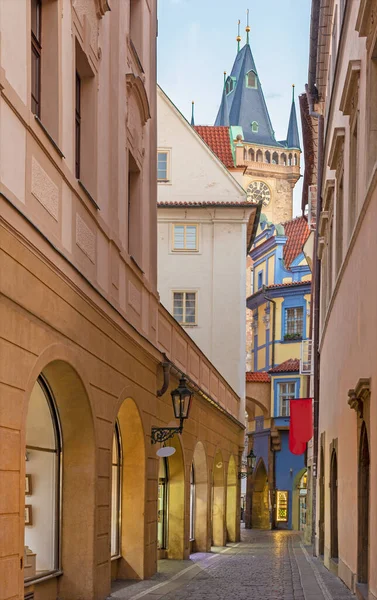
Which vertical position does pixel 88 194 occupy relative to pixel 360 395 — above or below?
above

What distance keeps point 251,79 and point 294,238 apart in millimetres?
67279

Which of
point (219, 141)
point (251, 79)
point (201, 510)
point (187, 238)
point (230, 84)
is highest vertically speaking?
point (230, 84)

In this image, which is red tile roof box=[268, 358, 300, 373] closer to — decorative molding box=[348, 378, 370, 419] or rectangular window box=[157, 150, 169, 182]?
rectangular window box=[157, 150, 169, 182]

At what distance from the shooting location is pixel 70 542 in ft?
39.8

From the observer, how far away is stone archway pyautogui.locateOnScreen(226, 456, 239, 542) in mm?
33938

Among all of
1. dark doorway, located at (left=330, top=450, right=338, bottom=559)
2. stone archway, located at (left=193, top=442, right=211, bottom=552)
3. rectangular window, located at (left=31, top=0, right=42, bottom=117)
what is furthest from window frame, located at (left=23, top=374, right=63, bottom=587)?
stone archway, located at (left=193, top=442, right=211, bottom=552)

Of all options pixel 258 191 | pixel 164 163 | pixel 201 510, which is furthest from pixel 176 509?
pixel 258 191

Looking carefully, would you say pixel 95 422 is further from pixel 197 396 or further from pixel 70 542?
pixel 197 396

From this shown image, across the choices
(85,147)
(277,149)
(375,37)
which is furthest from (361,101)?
(277,149)

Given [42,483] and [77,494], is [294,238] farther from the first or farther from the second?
[42,483]

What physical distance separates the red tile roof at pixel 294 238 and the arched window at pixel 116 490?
139 ft

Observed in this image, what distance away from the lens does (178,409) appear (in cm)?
1669

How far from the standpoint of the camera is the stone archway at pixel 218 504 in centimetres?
3000

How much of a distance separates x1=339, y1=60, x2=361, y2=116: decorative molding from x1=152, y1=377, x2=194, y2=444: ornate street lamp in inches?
185
